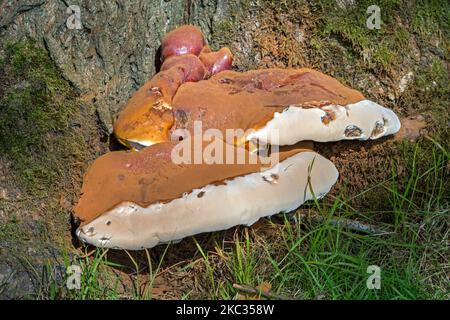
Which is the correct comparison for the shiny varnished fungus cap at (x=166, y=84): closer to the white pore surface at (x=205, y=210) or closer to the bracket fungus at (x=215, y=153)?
the bracket fungus at (x=215, y=153)

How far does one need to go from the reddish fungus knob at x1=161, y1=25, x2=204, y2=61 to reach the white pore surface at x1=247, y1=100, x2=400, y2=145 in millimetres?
757

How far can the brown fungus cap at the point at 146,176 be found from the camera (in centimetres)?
307

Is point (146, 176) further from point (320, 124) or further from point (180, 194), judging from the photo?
point (320, 124)

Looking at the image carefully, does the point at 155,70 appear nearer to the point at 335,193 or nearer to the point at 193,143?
the point at 193,143

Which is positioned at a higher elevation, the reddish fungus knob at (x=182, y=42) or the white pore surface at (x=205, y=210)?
the reddish fungus knob at (x=182, y=42)

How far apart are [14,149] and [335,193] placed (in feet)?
5.78

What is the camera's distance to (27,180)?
353 cm

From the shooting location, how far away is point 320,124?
3248mm

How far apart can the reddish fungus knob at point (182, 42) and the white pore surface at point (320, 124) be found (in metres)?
0.76

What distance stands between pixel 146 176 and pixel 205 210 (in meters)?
0.40

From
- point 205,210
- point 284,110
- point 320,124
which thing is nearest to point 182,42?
point 284,110

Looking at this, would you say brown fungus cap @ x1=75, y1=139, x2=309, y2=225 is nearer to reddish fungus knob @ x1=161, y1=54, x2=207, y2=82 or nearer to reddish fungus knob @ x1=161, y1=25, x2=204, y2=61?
reddish fungus knob @ x1=161, y1=54, x2=207, y2=82

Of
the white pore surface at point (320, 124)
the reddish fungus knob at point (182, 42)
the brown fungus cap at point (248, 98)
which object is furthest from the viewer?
the reddish fungus knob at point (182, 42)

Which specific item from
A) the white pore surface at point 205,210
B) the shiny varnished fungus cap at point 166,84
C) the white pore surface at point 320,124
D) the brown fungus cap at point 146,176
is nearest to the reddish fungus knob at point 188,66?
the shiny varnished fungus cap at point 166,84
